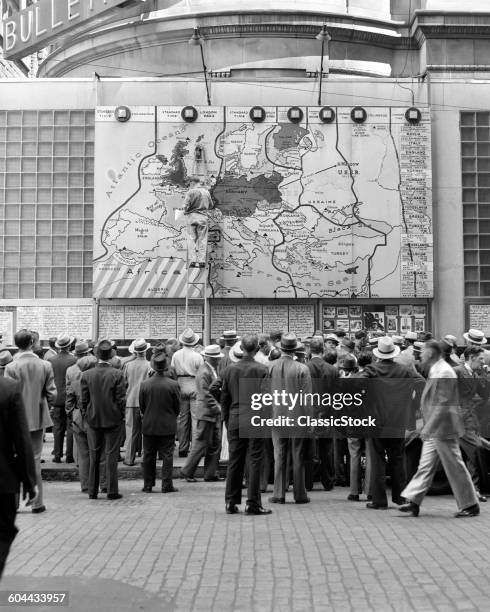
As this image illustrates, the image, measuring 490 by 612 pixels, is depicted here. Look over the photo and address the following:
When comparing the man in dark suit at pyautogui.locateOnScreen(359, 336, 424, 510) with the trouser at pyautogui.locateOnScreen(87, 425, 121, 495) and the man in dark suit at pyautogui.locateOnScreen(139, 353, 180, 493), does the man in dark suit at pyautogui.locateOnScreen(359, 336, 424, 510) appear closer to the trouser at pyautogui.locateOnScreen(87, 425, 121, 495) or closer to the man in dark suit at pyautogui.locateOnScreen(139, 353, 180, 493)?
the man in dark suit at pyautogui.locateOnScreen(139, 353, 180, 493)

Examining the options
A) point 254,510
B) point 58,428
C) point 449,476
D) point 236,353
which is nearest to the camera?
point 449,476

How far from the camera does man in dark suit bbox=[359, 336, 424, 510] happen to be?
9.68 m

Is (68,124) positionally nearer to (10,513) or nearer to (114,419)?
(114,419)

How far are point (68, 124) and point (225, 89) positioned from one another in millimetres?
4742

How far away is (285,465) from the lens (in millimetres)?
10328

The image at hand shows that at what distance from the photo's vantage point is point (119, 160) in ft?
75.5

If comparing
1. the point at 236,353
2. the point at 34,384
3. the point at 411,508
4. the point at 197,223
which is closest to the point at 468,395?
the point at 411,508

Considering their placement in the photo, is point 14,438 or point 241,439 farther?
point 241,439

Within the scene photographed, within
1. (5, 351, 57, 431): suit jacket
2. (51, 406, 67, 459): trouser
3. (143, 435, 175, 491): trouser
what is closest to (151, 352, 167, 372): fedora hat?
(143, 435, 175, 491): trouser

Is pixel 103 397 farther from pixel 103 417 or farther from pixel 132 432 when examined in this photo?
pixel 132 432

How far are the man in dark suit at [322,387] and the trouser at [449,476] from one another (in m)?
1.80

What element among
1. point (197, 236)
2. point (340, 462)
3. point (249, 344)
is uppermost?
point (197, 236)

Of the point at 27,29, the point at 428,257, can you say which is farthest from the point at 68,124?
the point at 428,257

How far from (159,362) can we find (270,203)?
12437mm
